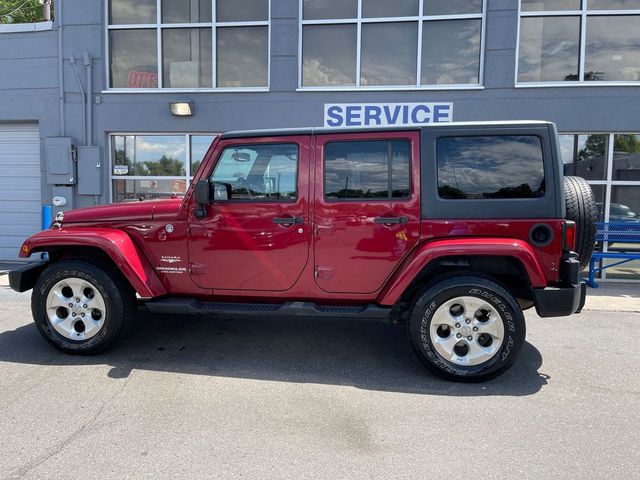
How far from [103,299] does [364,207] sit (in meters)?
2.49

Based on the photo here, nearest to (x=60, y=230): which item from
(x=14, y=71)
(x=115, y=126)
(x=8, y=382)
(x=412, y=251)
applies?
(x=8, y=382)

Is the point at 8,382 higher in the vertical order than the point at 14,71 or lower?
lower

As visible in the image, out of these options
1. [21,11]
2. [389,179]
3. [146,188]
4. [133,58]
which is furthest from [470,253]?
[21,11]

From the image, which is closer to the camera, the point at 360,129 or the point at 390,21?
the point at 360,129

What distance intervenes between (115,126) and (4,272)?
348 centimetres

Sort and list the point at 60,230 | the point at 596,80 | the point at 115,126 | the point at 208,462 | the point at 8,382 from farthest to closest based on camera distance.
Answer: the point at 115,126, the point at 596,80, the point at 60,230, the point at 8,382, the point at 208,462

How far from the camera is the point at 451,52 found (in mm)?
8242

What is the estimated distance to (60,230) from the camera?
13.7ft

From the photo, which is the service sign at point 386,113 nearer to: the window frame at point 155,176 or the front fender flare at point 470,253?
the window frame at point 155,176

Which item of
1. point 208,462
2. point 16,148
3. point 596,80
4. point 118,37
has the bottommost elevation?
point 208,462

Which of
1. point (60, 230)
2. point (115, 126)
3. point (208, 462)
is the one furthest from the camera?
point (115, 126)

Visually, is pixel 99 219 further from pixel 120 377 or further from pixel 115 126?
pixel 115 126

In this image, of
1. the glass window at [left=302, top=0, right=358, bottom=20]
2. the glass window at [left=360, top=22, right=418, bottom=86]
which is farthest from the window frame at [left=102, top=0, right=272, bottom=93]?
the glass window at [left=360, top=22, right=418, bottom=86]

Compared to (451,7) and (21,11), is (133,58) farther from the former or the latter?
(21,11)
